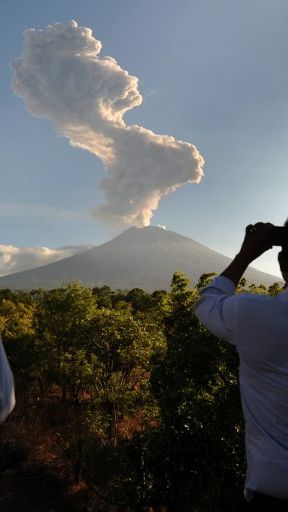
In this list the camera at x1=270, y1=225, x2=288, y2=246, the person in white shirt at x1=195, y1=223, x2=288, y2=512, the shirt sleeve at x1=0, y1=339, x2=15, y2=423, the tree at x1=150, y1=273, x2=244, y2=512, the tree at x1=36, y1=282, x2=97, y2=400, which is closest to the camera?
the shirt sleeve at x1=0, y1=339, x2=15, y2=423

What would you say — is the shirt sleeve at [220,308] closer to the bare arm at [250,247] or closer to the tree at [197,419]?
the bare arm at [250,247]

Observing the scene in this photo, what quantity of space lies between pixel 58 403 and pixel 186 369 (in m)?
27.6

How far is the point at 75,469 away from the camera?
27359 mm

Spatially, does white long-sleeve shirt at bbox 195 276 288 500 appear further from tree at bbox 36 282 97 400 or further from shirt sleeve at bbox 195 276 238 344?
tree at bbox 36 282 97 400

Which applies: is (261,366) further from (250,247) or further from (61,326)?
(61,326)

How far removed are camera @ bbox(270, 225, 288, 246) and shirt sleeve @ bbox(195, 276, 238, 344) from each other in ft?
1.30

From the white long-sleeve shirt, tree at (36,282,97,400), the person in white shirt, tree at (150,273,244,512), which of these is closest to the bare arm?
the person in white shirt

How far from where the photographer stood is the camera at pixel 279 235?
279 centimetres

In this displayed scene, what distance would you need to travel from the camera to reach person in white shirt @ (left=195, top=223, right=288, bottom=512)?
8.45 ft

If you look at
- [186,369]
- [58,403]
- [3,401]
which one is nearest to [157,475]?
[186,369]

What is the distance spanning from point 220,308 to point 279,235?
2.03 feet

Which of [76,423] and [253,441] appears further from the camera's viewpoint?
[76,423]

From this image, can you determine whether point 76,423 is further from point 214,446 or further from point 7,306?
point 7,306

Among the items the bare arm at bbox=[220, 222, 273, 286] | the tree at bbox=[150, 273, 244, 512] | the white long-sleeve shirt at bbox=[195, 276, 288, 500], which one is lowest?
the tree at bbox=[150, 273, 244, 512]
